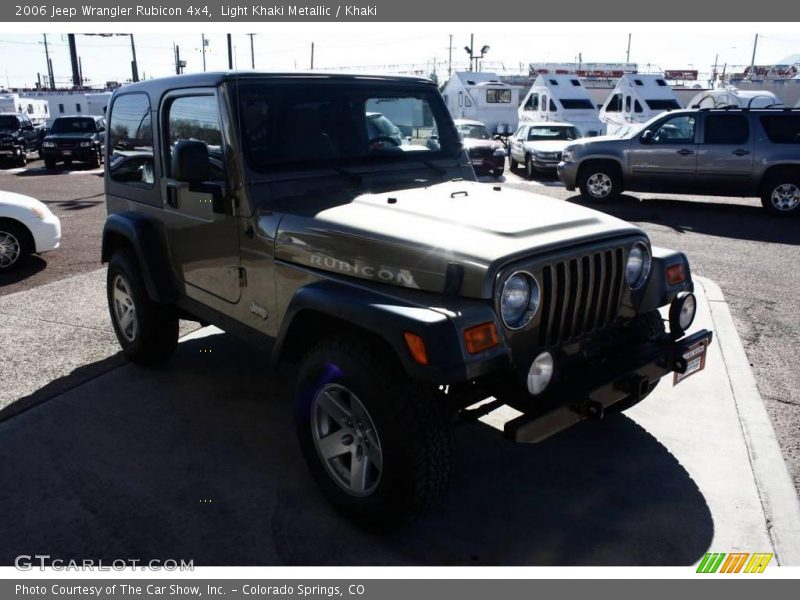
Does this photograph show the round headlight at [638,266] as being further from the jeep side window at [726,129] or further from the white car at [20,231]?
the jeep side window at [726,129]

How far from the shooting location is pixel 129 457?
12.5ft

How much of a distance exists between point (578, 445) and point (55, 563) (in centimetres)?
276

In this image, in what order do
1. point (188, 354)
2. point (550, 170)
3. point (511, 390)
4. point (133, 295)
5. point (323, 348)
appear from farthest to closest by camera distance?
point (550, 170), point (188, 354), point (133, 295), point (323, 348), point (511, 390)

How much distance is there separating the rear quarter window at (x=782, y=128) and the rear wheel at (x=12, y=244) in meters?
11.8

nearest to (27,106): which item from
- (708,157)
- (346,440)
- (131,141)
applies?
(708,157)

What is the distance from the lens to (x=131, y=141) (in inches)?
189

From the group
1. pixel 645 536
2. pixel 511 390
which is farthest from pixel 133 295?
pixel 645 536

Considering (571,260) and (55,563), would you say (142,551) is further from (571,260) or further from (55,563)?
(571,260)

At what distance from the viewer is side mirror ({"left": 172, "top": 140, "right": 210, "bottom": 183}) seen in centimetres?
345

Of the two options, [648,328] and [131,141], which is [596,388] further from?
[131,141]

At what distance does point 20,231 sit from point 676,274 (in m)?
7.62

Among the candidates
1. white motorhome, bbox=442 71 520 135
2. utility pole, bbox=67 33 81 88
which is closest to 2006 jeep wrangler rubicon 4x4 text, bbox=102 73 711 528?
white motorhome, bbox=442 71 520 135

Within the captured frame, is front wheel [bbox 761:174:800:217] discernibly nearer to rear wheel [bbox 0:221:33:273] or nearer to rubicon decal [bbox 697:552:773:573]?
rubicon decal [bbox 697:552:773:573]

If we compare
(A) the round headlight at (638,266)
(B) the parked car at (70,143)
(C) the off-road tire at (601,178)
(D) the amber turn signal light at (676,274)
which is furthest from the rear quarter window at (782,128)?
(B) the parked car at (70,143)
